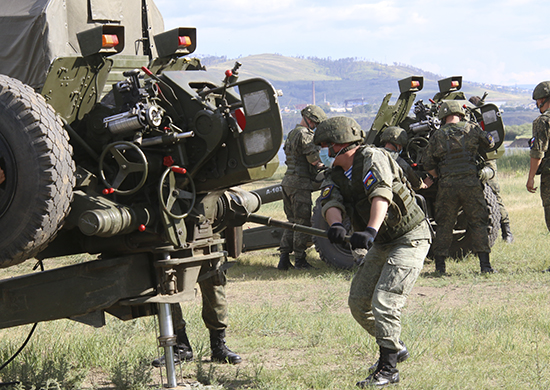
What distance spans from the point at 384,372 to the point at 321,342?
Answer: 124 centimetres

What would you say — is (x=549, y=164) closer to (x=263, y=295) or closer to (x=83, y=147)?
(x=263, y=295)

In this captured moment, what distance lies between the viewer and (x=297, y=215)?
973 centimetres

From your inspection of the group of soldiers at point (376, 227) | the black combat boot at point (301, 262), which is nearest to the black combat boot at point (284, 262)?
the black combat boot at point (301, 262)

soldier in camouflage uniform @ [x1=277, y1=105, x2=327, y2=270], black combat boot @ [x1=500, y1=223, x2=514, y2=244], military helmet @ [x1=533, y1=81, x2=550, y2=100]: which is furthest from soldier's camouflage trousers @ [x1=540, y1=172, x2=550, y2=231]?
soldier in camouflage uniform @ [x1=277, y1=105, x2=327, y2=270]

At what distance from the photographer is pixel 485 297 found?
7.77 metres

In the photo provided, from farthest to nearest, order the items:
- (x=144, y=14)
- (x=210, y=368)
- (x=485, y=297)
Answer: (x=485, y=297) < (x=144, y=14) < (x=210, y=368)

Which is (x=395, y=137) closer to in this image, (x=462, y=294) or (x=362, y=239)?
(x=462, y=294)

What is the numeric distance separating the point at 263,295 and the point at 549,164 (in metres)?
4.05

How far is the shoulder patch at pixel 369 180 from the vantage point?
4551 millimetres

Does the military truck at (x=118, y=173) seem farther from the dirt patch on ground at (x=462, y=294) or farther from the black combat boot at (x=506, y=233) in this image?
the black combat boot at (x=506, y=233)

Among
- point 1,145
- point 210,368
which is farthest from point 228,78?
point 210,368

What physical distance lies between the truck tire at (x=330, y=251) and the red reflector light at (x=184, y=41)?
477 centimetres

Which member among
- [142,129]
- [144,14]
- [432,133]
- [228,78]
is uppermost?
[144,14]

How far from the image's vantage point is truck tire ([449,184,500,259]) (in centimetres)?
963
